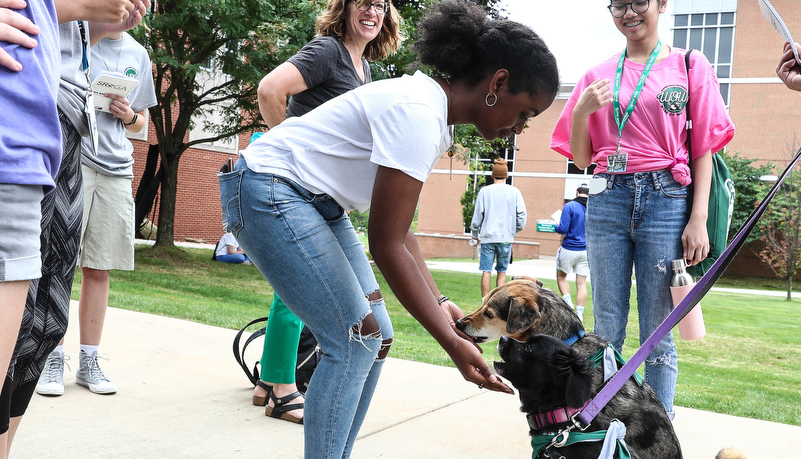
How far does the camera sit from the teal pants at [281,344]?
341 centimetres

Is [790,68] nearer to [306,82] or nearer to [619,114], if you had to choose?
[619,114]

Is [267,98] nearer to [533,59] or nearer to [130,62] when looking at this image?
[130,62]

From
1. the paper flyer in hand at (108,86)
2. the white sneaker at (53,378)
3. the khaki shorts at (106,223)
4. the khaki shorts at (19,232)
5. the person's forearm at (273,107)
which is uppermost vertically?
the paper flyer in hand at (108,86)

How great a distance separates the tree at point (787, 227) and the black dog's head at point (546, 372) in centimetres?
2245

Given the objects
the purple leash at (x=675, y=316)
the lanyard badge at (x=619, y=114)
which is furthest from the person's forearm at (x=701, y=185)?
the purple leash at (x=675, y=316)

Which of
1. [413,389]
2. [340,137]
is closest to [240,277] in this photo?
[413,389]

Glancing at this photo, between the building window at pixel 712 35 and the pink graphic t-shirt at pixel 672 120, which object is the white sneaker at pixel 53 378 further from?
the building window at pixel 712 35

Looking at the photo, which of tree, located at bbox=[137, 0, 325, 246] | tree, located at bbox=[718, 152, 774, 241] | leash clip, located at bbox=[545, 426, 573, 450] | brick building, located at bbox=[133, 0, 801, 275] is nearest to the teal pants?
leash clip, located at bbox=[545, 426, 573, 450]

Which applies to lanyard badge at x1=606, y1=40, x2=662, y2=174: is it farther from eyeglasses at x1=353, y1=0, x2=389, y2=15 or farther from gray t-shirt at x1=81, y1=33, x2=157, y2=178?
gray t-shirt at x1=81, y1=33, x2=157, y2=178

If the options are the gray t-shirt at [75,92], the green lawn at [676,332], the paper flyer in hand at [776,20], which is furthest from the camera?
the green lawn at [676,332]

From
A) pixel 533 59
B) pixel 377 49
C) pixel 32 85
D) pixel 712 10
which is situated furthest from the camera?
pixel 712 10

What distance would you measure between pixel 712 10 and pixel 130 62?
37019 millimetres

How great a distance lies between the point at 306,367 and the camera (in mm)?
3793

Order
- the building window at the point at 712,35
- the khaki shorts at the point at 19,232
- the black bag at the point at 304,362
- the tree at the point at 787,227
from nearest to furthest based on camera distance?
the khaki shorts at the point at 19,232, the black bag at the point at 304,362, the tree at the point at 787,227, the building window at the point at 712,35
